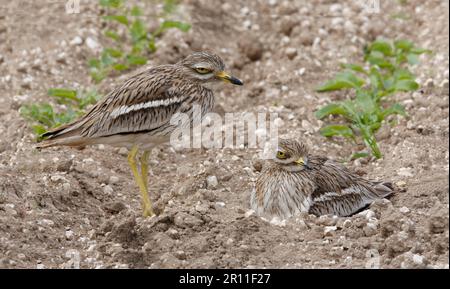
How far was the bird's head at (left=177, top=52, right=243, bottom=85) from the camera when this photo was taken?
25.0 feet

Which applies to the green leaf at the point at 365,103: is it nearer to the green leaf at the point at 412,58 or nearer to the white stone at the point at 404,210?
the green leaf at the point at 412,58

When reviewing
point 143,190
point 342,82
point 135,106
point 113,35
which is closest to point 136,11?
point 113,35

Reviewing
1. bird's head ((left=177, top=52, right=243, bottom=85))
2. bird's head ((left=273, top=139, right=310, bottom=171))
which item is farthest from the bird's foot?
bird's head ((left=177, top=52, right=243, bottom=85))

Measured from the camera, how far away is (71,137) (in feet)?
23.9

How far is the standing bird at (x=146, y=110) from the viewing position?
23.9 feet

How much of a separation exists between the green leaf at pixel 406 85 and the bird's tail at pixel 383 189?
2.07 m

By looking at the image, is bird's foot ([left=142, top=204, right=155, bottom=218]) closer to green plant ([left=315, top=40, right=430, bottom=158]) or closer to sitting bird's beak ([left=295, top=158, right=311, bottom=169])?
sitting bird's beak ([left=295, top=158, right=311, bottom=169])

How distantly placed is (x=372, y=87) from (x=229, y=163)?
2.17 m

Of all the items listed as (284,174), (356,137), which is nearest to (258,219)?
(284,174)

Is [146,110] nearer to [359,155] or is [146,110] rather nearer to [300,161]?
[300,161]

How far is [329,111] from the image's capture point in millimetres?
8828

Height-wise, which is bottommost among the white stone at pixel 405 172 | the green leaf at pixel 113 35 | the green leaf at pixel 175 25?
the white stone at pixel 405 172

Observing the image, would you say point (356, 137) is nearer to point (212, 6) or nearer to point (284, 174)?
point (284, 174)

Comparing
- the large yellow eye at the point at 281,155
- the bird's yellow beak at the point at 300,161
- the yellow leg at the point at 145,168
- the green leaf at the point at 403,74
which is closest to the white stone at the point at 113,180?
the yellow leg at the point at 145,168
